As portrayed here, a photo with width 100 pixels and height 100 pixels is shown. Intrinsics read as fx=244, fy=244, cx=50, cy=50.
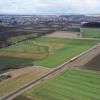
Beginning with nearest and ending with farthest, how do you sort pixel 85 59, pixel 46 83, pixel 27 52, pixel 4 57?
pixel 46 83 < pixel 85 59 < pixel 4 57 < pixel 27 52

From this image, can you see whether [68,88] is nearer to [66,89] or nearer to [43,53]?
[66,89]

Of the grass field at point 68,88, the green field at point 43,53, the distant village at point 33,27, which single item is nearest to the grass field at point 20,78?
the grass field at point 68,88

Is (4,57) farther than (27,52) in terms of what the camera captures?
No

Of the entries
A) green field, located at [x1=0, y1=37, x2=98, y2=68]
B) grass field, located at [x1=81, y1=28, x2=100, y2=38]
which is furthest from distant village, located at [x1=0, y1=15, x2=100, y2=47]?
grass field, located at [x1=81, y1=28, x2=100, y2=38]

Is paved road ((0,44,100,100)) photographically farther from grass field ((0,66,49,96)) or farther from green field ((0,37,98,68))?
green field ((0,37,98,68))

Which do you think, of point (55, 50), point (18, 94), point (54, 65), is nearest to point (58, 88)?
point (18, 94)

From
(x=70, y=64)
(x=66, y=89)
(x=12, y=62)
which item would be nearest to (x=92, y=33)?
(x=70, y=64)

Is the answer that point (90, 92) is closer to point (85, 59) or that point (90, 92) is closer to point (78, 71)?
point (78, 71)
